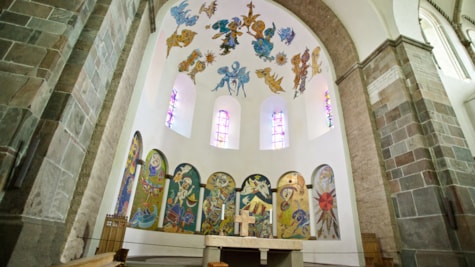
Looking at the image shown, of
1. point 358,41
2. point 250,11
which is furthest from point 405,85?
point 250,11

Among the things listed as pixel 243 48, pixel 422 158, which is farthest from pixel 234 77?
pixel 422 158

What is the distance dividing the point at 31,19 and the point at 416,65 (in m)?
7.43

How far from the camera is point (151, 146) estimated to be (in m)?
7.85

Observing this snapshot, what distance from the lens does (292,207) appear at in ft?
30.0

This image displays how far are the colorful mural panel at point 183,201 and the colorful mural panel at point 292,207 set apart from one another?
10.7 ft

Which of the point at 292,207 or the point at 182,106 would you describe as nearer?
the point at 292,207

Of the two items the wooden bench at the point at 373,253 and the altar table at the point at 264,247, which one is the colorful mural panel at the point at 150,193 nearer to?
the altar table at the point at 264,247

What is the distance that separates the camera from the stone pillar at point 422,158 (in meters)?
4.36

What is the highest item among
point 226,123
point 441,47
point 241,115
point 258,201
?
point 441,47

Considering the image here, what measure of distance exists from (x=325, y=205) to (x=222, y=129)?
18.4 feet

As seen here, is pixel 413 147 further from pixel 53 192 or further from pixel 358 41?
pixel 53 192

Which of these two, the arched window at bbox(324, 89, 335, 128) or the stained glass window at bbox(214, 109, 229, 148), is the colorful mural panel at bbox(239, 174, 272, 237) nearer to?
the stained glass window at bbox(214, 109, 229, 148)

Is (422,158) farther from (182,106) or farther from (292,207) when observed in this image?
(182,106)

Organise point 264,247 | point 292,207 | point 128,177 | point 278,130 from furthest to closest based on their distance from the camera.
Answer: point 278,130
point 292,207
point 128,177
point 264,247
